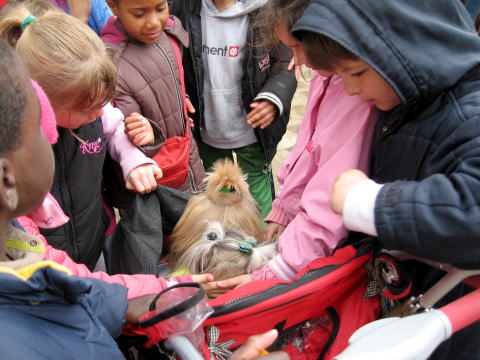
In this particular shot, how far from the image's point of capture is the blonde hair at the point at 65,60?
1132mm

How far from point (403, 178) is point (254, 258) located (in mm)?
485

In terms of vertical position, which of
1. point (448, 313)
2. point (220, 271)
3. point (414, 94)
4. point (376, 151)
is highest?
point (414, 94)

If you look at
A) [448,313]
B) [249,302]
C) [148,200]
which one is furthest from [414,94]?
[148,200]

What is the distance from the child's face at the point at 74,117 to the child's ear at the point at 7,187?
585 millimetres

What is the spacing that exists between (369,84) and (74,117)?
827 millimetres

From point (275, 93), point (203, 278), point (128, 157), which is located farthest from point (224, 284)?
point (275, 93)

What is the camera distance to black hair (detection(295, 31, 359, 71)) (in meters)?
0.92

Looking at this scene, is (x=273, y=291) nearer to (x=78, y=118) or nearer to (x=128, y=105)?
→ (x=78, y=118)

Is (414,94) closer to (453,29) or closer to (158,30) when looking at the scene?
(453,29)

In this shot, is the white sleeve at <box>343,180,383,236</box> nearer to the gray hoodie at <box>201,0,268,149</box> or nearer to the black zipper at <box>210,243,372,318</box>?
the black zipper at <box>210,243,372,318</box>

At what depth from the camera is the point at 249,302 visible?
36.7 inches

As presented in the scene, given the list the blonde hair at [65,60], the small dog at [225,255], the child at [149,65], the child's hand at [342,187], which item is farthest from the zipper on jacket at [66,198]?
the child's hand at [342,187]

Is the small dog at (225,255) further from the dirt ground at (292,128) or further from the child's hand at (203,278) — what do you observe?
the dirt ground at (292,128)

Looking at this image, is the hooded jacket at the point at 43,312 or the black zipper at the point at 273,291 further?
the black zipper at the point at 273,291
